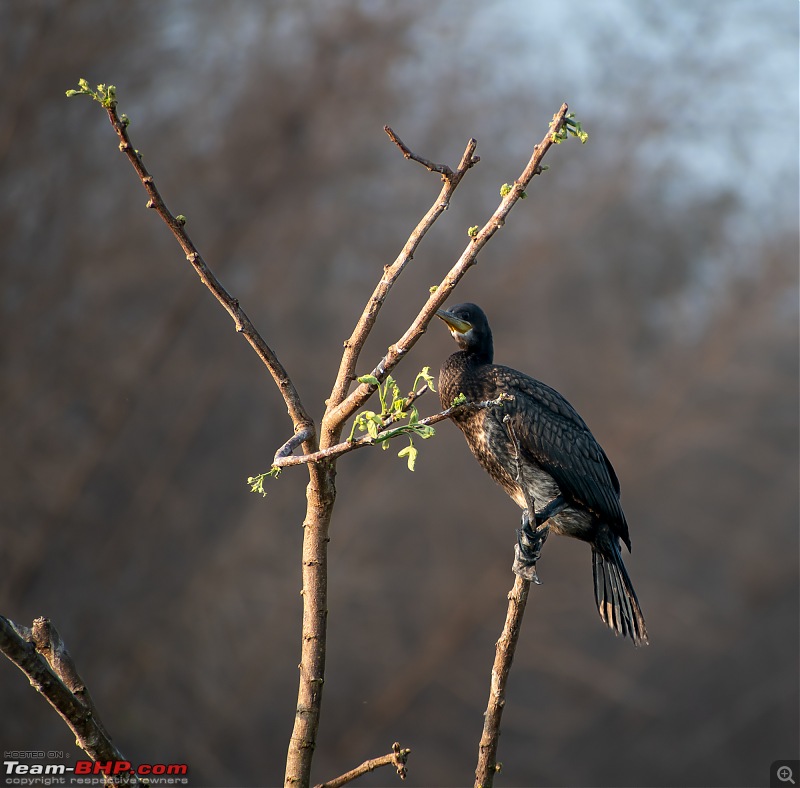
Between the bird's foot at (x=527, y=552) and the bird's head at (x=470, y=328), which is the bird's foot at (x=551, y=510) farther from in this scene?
the bird's head at (x=470, y=328)

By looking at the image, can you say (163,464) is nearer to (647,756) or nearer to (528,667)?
(528,667)

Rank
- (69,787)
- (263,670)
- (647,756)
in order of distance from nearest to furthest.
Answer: (69,787) < (263,670) < (647,756)

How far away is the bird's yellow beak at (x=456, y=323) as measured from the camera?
2.74 meters

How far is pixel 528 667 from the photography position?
9703 mm

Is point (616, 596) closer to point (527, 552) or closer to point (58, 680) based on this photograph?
point (527, 552)

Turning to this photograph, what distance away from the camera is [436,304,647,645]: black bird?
8.85ft

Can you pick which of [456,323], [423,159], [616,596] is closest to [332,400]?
[423,159]

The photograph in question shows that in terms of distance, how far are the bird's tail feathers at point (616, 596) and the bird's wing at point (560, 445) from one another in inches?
3.1

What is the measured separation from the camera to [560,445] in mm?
2730

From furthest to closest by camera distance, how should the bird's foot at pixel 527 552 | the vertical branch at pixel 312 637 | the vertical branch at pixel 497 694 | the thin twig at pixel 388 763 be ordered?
the bird's foot at pixel 527 552 < the vertical branch at pixel 497 694 < the vertical branch at pixel 312 637 < the thin twig at pixel 388 763

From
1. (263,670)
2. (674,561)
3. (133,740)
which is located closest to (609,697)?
(674,561)

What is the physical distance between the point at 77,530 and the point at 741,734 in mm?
6981

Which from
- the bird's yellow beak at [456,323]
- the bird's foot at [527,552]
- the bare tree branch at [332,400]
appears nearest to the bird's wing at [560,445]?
the bird's yellow beak at [456,323]

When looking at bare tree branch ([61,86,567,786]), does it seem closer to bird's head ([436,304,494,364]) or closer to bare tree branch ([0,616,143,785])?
bare tree branch ([0,616,143,785])
